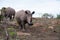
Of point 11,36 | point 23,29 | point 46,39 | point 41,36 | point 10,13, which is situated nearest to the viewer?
point 11,36

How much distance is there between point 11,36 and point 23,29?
16.0ft

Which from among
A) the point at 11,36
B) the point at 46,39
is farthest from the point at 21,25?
the point at 11,36

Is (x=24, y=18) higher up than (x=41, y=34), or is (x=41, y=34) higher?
(x=24, y=18)

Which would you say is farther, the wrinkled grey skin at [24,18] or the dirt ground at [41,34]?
the wrinkled grey skin at [24,18]

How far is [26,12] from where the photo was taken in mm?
15531

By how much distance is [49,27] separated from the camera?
16078 mm

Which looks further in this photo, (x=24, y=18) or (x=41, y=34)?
(x=24, y=18)

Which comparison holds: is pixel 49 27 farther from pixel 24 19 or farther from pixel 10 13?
pixel 10 13

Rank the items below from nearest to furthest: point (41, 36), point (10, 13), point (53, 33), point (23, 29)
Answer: point (41, 36)
point (53, 33)
point (23, 29)
point (10, 13)

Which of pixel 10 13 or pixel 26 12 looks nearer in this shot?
pixel 26 12

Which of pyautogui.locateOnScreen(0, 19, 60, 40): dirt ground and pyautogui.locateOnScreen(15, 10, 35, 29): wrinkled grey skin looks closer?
pyautogui.locateOnScreen(0, 19, 60, 40): dirt ground

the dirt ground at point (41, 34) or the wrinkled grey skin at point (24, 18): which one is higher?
the wrinkled grey skin at point (24, 18)

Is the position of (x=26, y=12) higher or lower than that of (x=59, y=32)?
higher

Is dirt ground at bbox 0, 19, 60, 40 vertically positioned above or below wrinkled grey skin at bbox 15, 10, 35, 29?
below
